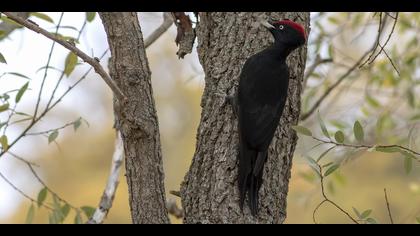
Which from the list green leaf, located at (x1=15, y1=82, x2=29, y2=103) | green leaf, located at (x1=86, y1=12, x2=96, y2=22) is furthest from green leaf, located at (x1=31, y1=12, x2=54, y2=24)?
green leaf, located at (x1=15, y1=82, x2=29, y2=103)

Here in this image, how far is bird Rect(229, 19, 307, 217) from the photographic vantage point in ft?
10.4

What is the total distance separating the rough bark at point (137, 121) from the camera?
312cm

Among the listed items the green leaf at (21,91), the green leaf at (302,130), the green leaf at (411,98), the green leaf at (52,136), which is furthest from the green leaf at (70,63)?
the green leaf at (411,98)

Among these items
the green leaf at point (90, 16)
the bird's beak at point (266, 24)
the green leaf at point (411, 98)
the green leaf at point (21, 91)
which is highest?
the green leaf at point (90, 16)

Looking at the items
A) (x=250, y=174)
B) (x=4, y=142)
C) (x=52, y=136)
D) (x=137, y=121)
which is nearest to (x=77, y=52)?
(x=137, y=121)

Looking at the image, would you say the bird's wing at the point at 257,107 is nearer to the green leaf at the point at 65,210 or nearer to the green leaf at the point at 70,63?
the green leaf at the point at 70,63

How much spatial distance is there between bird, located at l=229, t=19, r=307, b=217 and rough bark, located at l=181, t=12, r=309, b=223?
0.03 meters

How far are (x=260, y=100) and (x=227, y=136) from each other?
461mm

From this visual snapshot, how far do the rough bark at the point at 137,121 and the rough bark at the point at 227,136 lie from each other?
145 mm

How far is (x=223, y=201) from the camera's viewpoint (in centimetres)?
311

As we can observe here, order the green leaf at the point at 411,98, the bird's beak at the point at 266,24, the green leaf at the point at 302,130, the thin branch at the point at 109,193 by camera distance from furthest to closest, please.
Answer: the green leaf at the point at 411,98, the thin branch at the point at 109,193, the bird's beak at the point at 266,24, the green leaf at the point at 302,130

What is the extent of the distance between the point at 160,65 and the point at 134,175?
969cm
